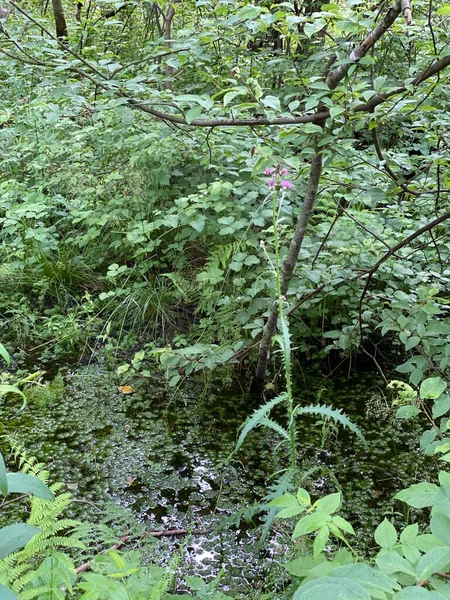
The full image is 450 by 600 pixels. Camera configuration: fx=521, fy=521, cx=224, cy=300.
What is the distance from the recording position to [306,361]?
2629mm

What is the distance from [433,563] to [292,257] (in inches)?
61.3

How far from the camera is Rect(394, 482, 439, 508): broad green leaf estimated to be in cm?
73

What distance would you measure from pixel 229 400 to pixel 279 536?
80 cm

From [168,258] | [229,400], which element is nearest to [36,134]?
[168,258]

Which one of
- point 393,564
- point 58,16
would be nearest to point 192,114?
point 393,564

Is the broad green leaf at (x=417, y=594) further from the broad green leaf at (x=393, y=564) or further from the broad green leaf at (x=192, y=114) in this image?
the broad green leaf at (x=192, y=114)

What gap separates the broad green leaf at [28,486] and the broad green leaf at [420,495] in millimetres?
494

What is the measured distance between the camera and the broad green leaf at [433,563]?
0.52m

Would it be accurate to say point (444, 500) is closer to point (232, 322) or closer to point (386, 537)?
point (386, 537)

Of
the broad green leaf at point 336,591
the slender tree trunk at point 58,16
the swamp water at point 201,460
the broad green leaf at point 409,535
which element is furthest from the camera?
the slender tree trunk at point 58,16

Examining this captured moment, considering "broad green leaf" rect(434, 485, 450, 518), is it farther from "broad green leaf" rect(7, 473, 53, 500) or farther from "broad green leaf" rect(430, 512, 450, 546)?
"broad green leaf" rect(7, 473, 53, 500)

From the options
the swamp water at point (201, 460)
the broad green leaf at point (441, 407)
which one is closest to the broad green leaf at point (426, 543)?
the broad green leaf at point (441, 407)

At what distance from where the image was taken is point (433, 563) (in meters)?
0.52

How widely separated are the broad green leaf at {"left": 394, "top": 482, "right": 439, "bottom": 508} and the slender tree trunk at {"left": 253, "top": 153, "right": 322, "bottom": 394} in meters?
1.09
